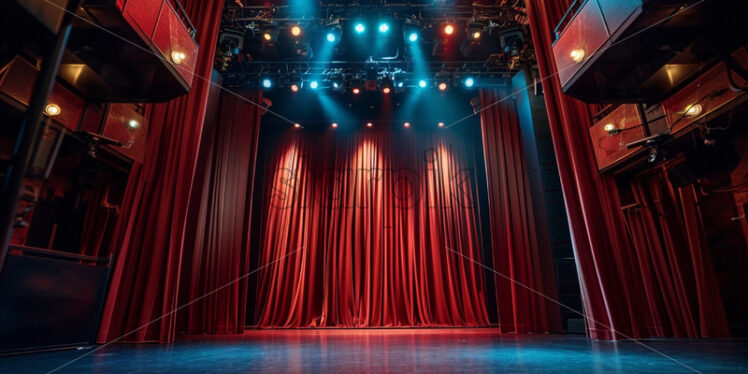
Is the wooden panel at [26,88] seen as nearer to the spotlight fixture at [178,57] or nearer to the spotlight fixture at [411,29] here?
the spotlight fixture at [178,57]

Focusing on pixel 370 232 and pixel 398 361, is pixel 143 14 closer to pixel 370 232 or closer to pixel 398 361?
pixel 398 361

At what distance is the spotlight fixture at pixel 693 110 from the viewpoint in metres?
2.79

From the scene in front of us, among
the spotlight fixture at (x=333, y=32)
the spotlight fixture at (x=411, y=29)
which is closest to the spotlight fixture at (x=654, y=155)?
the spotlight fixture at (x=411, y=29)

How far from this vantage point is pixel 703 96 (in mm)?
2756

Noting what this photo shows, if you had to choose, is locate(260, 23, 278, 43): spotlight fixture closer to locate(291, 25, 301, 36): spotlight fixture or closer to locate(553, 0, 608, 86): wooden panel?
locate(291, 25, 301, 36): spotlight fixture

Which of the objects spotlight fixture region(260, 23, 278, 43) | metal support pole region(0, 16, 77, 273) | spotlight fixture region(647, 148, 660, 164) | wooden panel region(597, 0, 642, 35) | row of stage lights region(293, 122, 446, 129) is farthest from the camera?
row of stage lights region(293, 122, 446, 129)

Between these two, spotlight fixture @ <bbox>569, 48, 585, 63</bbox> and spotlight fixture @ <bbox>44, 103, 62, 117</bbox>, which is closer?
spotlight fixture @ <bbox>569, 48, 585, 63</bbox>

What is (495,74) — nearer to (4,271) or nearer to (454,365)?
(454,365)

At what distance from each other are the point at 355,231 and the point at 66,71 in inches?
195

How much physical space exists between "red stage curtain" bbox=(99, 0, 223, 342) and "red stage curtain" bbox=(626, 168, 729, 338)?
526 centimetres

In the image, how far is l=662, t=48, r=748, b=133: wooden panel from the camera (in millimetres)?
2531

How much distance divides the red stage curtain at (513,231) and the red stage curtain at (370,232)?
Result: 1.32 m

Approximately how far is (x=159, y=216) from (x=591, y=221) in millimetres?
4287

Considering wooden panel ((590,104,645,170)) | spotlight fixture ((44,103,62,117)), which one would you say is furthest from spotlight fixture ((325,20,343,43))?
wooden panel ((590,104,645,170))
